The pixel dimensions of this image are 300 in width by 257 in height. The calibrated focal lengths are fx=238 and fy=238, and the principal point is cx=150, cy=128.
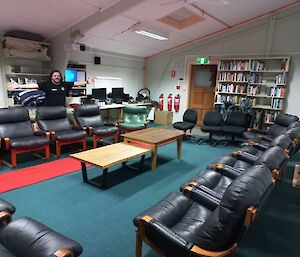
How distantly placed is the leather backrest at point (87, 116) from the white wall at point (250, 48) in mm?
3483

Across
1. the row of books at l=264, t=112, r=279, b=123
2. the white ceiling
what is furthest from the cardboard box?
the row of books at l=264, t=112, r=279, b=123

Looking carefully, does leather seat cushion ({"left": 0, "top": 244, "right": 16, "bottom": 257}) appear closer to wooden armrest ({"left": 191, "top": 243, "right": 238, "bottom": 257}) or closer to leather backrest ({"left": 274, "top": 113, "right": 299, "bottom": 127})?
wooden armrest ({"left": 191, "top": 243, "right": 238, "bottom": 257})

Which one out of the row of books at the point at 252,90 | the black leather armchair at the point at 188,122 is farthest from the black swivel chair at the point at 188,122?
the row of books at the point at 252,90

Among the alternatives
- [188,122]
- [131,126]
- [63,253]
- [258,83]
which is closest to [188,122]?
[188,122]

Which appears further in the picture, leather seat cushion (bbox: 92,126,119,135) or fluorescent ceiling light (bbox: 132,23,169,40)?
fluorescent ceiling light (bbox: 132,23,169,40)

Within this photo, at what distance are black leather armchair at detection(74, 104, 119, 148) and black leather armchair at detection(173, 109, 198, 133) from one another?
1.48 meters

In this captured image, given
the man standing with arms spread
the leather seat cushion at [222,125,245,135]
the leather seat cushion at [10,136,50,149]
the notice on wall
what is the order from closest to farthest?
the leather seat cushion at [10,136,50,149]
the man standing with arms spread
the leather seat cushion at [222,125,245,135]
the notice on wall

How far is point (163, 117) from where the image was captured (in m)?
7.74

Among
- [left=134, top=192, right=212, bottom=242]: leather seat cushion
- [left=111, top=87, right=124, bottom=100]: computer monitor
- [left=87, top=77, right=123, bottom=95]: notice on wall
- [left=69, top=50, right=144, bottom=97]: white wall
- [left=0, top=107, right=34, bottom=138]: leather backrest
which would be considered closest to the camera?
[left=134, top=192, right=212, bottom=242]: leather seat cushion

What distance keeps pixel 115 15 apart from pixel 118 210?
144 inches

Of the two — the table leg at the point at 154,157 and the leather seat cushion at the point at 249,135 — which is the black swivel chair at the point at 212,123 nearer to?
the leather seat cushion at the point at 249,135

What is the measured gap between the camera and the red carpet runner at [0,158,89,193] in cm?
311

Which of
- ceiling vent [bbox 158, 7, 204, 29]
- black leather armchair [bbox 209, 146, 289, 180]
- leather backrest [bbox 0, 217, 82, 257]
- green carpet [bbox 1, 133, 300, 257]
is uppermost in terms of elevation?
ceiling vent [bbox 158, 7, 204, 29]

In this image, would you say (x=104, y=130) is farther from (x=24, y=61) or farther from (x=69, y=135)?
(x=24, y=61)
